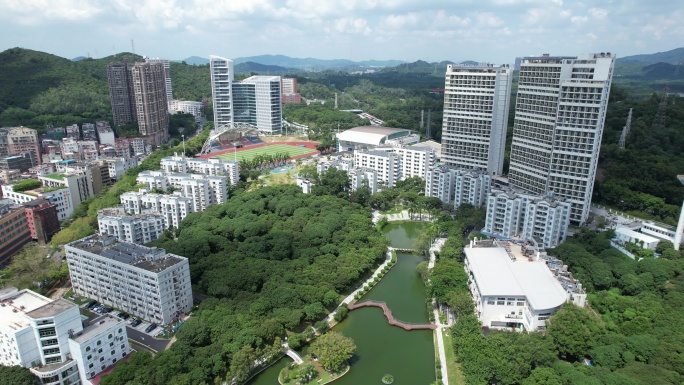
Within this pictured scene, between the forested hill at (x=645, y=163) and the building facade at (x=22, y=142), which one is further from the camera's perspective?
the building facade at (x=22, y=142)

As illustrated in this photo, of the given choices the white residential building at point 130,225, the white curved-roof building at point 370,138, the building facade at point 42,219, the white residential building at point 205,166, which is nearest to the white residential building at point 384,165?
the white curved-roof building at point 370,138

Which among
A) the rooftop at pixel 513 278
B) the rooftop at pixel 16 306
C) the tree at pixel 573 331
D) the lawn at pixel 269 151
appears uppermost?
the lawn at pixel 269 151

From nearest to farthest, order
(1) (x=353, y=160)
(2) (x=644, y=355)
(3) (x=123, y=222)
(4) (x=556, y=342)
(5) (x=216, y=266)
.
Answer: (2) (x=644, y=355)
(4) (x=556, y=342)
(5) (x=216, y=266)
(3) (x=123, y=222)
(1) (x=353, y=160)

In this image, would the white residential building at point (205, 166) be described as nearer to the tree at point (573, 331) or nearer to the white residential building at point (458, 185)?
the white residential building at point (458, 185)

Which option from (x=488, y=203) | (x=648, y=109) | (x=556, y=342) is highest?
(x=648, y=109)

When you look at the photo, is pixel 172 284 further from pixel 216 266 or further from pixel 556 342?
pixel 556 342

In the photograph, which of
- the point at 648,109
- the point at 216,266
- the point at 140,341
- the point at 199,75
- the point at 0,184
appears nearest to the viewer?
the point at 140,341

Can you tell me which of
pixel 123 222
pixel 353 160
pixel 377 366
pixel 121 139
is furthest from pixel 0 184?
pixel 377 366

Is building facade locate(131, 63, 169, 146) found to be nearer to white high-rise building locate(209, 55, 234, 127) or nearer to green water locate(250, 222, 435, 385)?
white high-rise building locate(209, 55, 234, 127)

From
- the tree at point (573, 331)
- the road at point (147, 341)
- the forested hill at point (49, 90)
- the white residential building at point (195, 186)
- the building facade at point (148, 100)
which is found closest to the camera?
the tree at point (573, 331)
